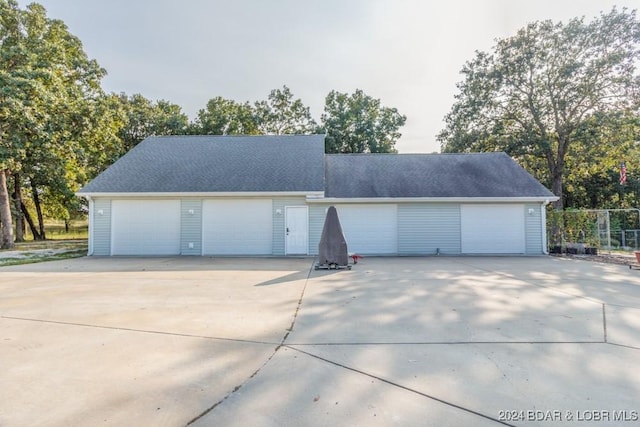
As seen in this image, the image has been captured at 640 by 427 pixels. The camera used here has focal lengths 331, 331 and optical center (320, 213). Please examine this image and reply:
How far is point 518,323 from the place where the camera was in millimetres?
4223

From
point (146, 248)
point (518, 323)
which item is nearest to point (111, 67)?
point (146, 248)

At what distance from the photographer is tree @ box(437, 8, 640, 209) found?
51.8 feet

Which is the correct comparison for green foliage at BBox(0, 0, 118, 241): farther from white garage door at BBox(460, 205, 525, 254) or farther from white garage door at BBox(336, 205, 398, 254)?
white garage door at BBox(460, 205, 525, 254)

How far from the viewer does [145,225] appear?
12.7 m

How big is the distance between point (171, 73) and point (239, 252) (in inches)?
340

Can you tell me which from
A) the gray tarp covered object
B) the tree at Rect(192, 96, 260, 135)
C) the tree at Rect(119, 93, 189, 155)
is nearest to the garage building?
the gray tarp covered object

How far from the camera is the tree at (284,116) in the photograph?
2689cm

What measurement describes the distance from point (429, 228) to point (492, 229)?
2.52 metres

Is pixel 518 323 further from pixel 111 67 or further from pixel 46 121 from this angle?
pixel 111 67

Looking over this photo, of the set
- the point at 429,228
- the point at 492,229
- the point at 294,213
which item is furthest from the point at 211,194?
the point at 492,229

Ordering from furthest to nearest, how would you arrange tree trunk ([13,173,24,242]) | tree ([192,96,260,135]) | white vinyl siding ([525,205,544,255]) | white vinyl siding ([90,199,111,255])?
1. tree ([192,96,260,135])
2. tree trunk ([13,173,24,242])
3. white vinyl siding ([525,205,544,255])
4. white vinyl siding ([90,199,111,255])

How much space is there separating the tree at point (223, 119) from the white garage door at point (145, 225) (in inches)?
518

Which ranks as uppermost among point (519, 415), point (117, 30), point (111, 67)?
point (111, 67)

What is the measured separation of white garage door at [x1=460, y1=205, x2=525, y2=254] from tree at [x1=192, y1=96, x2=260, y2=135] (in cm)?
1840
